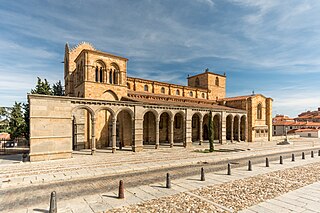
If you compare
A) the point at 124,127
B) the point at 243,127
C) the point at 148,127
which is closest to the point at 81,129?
the point at 124,127

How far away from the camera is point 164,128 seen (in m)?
33.3

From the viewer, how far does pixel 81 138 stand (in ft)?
78.4

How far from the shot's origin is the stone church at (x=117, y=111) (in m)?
17.5

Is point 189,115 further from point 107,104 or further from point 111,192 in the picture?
point 111,192

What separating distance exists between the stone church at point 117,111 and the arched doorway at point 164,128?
0.19m

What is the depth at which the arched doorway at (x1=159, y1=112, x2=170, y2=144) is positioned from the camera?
108 feet

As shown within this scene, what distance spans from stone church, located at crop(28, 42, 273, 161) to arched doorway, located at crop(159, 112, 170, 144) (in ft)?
0.62

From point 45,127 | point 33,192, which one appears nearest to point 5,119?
point 45,127

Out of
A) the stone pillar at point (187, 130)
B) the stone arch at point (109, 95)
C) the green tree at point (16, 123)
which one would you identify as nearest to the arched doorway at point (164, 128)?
the stone pillar at point (187, 130)

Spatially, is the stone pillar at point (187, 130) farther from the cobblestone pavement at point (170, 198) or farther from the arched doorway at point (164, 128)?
the cobblestone pavement at point (170, 198)

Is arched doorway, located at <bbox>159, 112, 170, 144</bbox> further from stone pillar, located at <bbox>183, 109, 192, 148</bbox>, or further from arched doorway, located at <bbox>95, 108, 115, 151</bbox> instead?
arched doorway, located at <bbox>95, 108, 115, 151</bbox>

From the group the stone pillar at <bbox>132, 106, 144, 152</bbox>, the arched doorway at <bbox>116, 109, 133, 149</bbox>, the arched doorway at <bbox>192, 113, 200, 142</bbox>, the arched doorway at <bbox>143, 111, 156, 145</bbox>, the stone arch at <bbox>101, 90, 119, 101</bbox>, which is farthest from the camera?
the arched doorway at <bbox>192, 113, 200, 142</bbox>

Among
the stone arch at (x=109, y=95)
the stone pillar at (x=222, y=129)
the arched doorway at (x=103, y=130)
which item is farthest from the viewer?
the stone pillar at (x=222, y=129)

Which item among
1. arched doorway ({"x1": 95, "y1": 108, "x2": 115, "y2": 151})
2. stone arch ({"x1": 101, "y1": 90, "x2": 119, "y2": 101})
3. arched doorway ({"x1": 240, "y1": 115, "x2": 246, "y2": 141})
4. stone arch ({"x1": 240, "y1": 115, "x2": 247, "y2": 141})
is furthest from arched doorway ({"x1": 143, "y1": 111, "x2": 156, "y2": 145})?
arched doorway ({"x1": 240, "y1": 115, "x2": 246, "y2": 141})
